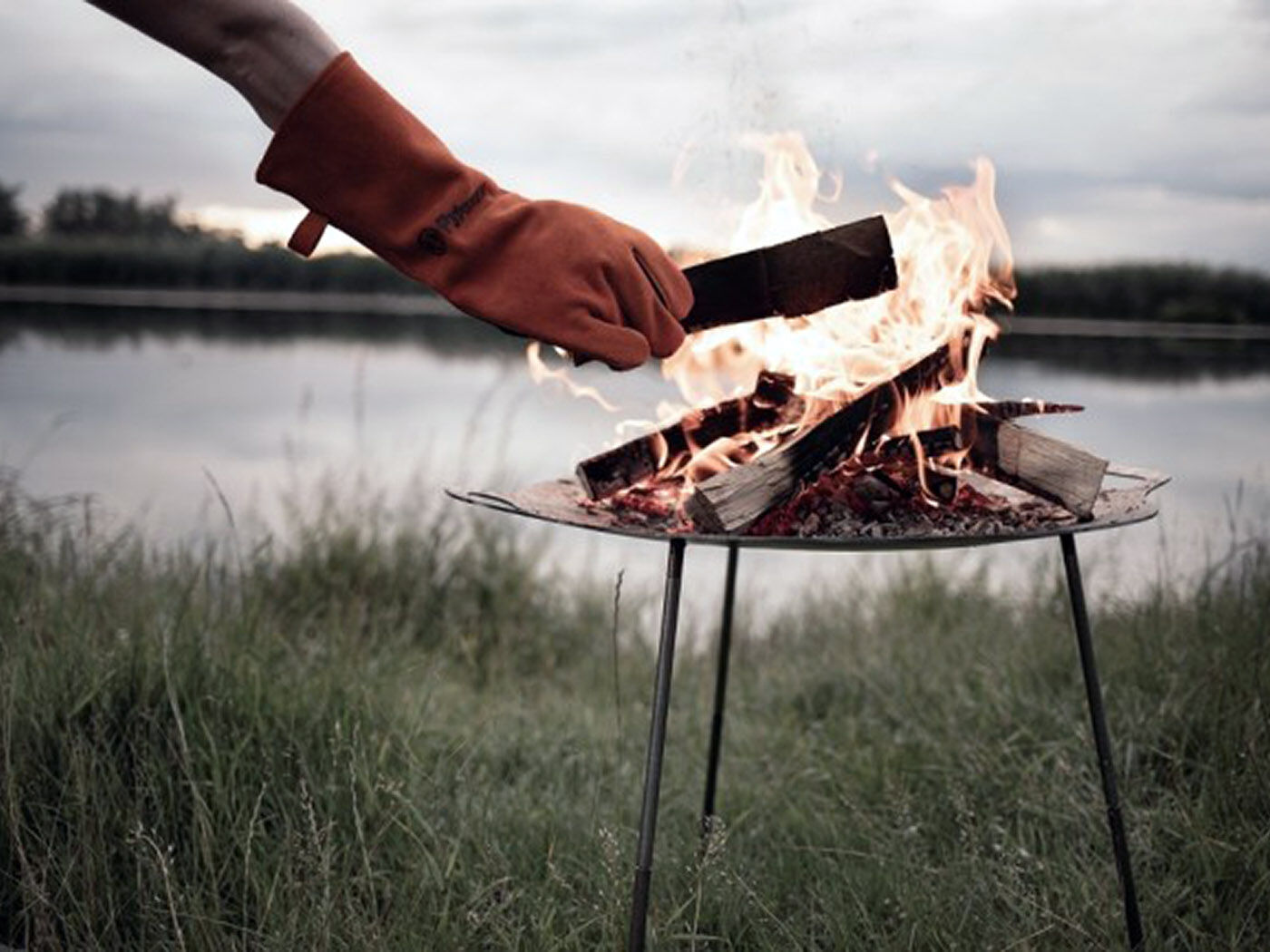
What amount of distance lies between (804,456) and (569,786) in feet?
5.64

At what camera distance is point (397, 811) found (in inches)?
110

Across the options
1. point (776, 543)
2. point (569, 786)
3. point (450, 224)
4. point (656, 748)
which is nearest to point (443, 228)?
point (450, 224)

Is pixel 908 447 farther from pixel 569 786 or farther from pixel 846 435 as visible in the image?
pixel 569 786

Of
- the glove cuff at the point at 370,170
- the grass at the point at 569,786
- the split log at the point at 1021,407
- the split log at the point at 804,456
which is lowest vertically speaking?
the grass at the point at 569,786

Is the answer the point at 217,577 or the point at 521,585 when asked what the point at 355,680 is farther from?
the point at 521,585

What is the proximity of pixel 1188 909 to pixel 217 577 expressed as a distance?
238 cm

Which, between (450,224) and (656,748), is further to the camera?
(656,748)

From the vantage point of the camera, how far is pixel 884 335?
2557mm

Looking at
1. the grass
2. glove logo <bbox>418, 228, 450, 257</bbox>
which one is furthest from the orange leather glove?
the grass

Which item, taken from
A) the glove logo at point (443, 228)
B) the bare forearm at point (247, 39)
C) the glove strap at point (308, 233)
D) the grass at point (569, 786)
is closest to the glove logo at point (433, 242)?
the glove logo at point (443, 228)

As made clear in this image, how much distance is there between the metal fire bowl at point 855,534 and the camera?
2084 millimetres

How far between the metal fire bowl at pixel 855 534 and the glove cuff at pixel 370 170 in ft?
1.47

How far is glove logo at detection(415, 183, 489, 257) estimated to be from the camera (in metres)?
1.97

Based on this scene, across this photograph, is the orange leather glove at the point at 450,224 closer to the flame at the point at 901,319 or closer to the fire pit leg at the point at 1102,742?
the flame at the point at 901,319
